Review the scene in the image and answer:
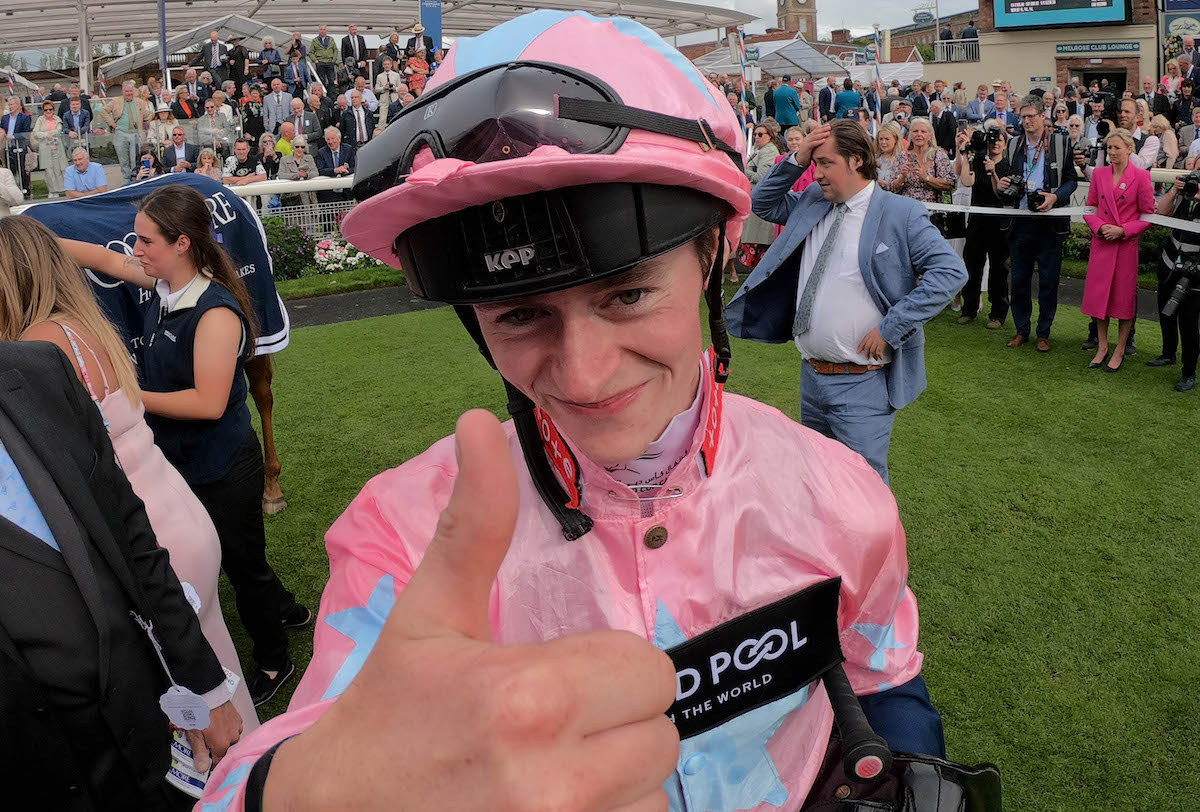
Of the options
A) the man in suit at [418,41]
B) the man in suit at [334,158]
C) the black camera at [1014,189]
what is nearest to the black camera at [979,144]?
the black camera at [1014,189]

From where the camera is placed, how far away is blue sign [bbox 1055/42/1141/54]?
31.2 metres

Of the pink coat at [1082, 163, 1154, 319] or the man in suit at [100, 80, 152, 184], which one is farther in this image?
the man in suit at [100, 80, 152, 184]

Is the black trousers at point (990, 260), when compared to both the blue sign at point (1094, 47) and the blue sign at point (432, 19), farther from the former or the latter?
the blue sign at point (1094, 47)

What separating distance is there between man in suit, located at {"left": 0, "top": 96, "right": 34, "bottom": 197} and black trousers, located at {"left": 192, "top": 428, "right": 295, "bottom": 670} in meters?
13.8

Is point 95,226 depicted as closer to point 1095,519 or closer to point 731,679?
point 731,679

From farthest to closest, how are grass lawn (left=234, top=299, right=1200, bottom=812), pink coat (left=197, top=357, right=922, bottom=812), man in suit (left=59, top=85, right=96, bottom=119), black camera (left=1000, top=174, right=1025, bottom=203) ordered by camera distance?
man in suit (left=59, top=85, right=96, bottom=119)
black camera (left=1000, top=174, right=1025, bottom=203)
grass lawn (left=234, top=299, right=1200, bottom=812)
pink coat (left=197, top=357, right=922, bottom=812)

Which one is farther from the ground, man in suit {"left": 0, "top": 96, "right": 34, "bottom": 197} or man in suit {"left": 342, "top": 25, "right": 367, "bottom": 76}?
man in suit {"left": 342, "top": 25, "right": 367, "bottom": 76}

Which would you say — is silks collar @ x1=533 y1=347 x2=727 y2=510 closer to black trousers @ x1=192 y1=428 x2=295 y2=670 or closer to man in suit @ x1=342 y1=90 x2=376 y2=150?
black trousers @ x1=192 y1=428 x2=295 y2=670

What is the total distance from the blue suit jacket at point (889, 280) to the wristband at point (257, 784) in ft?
11.1

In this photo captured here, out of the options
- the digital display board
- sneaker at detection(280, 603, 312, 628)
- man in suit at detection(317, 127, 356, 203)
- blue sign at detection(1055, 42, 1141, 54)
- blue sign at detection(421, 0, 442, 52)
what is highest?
the digital display board

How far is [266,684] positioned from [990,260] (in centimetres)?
746

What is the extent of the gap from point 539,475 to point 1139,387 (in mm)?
7007

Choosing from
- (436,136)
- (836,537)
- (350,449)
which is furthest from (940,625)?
(350,449)

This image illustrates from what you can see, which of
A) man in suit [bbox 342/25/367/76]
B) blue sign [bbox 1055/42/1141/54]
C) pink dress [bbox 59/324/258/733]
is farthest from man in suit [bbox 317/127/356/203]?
blue sign [bbox 1055/42/1141/54]
